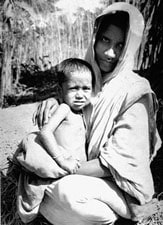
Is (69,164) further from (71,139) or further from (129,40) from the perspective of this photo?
(129,40)

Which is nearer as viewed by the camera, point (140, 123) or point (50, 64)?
point (140, 123)

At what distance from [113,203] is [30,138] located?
23.3 inches

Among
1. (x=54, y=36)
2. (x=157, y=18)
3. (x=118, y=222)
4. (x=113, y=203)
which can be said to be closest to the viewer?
(x=113, y=203)

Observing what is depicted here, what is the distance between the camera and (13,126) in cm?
470

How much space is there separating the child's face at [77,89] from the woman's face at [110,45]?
17 centimetres

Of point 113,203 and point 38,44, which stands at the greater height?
point 38,44

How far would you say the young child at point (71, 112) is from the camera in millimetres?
2762

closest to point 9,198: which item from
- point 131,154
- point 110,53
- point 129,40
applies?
point 131,154

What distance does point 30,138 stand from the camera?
282 centimetres

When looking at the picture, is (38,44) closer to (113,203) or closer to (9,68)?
(9,68)

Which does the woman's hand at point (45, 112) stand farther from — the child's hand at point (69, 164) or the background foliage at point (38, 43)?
the background foliage at point (38, 43)

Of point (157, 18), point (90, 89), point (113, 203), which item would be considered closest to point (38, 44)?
point (157, 18)

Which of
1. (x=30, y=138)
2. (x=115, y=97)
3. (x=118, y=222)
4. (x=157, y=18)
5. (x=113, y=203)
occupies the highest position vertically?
(x=157, y=18)

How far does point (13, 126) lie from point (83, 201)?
86.4 inches
